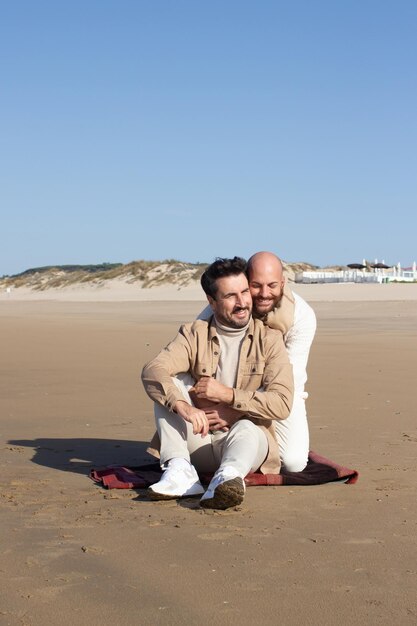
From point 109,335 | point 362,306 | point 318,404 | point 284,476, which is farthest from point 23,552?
point 362,306

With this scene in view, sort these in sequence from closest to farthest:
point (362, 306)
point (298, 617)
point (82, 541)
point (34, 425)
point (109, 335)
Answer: point (298, 617)
point (82, 541)
point (34, 425)
point (109, 335)
point (362, 306)

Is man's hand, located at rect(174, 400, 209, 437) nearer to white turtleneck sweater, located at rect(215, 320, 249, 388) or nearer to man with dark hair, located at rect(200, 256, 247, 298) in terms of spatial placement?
white turtleneck sweater, located at rect(215, 320, 249, 388)

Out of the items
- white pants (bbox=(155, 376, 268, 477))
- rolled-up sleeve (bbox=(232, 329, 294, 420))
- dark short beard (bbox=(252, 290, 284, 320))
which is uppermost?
dark short beard (bbox=(252, 290, 284, 320))

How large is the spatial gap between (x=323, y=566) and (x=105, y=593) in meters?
0.94

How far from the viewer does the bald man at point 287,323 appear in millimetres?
5684

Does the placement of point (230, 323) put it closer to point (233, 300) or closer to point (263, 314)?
point (233, 300)

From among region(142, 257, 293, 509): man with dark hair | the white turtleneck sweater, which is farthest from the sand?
the white turtleneck sweater

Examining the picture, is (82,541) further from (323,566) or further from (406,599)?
(406,599)

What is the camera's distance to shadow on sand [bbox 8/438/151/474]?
6.47 meters

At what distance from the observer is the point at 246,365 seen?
560 centimetres

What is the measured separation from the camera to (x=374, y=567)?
395 centimetres

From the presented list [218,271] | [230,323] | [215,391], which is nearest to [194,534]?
[215,391]

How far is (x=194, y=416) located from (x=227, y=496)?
0.56 meters

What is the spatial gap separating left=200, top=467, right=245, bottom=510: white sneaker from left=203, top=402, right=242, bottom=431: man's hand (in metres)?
0.51
